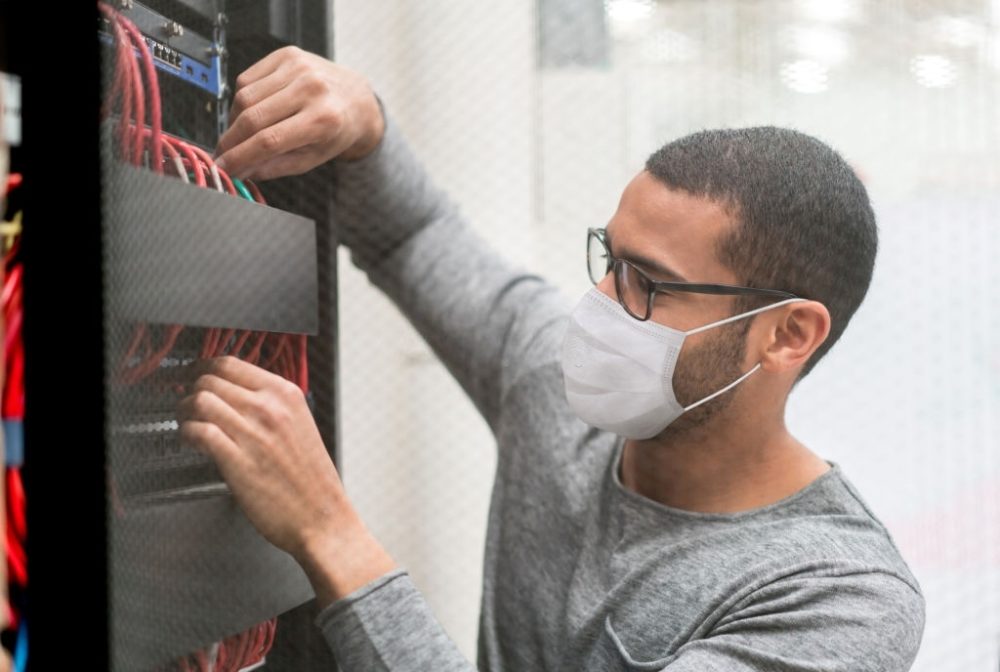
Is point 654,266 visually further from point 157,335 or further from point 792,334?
point 157,335

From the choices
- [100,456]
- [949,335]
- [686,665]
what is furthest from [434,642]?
[949,335]

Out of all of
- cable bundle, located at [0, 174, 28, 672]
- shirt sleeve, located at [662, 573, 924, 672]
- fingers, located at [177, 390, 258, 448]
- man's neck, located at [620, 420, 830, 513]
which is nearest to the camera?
cable bundle, located at [0, 174, 28, 672]

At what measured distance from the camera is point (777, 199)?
635 mm

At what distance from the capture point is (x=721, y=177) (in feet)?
2.08

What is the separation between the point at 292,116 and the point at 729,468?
416mm

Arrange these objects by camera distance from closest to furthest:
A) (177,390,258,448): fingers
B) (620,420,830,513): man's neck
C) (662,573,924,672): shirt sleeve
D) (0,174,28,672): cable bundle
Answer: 1. (0,174,28,672): cable bundle
2. (177,390,258,448): fingers
3. (662,573,924,672): shirt sleeve
4. (620,420,830,513): man's neck

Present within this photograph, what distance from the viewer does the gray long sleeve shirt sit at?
594mm

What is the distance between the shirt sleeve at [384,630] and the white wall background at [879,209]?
0.59 meters

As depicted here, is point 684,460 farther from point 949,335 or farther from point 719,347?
point 949,335

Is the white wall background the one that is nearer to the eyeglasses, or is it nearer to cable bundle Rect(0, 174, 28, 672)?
the eyeglasses

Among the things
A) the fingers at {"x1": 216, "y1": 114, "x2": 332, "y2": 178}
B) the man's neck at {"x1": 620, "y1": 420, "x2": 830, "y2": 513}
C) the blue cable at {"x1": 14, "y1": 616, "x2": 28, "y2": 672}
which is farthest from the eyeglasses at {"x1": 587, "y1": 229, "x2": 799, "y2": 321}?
the blue cable at {"x1": 14, "y1": 616, "x2": 28, "y2": 672}

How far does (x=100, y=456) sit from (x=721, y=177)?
0.44 m

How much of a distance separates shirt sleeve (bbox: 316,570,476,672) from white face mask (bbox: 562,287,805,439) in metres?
0.22

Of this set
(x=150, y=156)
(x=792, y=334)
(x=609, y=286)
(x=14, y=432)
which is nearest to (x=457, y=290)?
(x=609, y=286)
